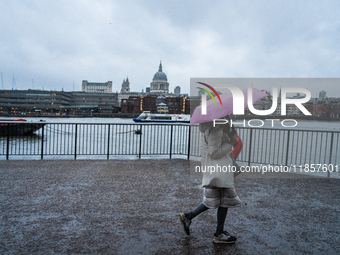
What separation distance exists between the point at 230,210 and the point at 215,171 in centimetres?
174

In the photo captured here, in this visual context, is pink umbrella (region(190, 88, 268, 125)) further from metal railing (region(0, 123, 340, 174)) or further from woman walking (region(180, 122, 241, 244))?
metal railing (region(0, 123, 340, 174))

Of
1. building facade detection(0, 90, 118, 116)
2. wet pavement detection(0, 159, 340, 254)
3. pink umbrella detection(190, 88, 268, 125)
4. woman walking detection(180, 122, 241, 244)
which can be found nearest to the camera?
pink umbrella detection(190, 88, 268, 125)

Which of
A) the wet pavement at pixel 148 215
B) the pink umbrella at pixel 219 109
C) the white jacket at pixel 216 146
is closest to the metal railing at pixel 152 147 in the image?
the wet pavement at pixel 148 215

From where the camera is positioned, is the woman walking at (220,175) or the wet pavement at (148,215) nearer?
the woman walking at (220,175)

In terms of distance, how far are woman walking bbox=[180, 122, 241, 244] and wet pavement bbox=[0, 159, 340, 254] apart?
433 mm

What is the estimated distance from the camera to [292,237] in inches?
137

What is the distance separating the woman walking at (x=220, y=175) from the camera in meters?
3.00

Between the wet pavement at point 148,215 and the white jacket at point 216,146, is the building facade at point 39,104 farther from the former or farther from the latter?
the white jacket at point 216,146

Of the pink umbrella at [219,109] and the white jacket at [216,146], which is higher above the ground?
the pink umbrella at [219,109]

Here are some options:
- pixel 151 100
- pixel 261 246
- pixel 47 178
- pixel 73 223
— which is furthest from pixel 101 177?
pixel 151 100

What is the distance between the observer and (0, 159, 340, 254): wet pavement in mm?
3205

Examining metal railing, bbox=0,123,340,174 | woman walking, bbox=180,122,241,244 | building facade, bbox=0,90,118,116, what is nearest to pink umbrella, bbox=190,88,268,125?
woman walking, bbox=180,122,241,244

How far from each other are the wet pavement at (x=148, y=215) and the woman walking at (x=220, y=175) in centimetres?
43

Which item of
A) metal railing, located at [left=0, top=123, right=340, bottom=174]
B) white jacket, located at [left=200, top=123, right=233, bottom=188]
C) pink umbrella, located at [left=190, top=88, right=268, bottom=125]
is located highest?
pink umbrella, located at [left=190, top=88, right=268, bottom=125]
